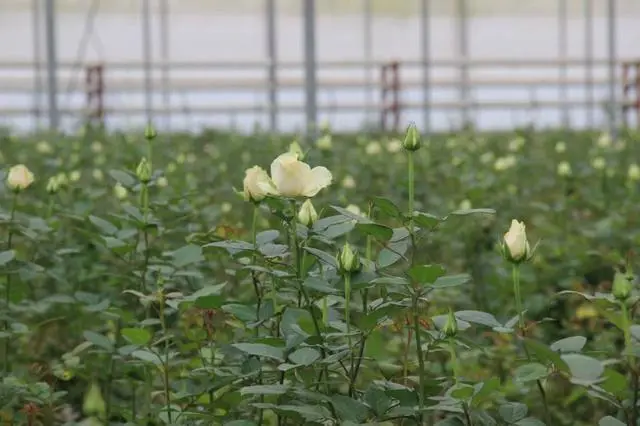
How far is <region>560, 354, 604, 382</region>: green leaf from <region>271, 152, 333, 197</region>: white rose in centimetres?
33

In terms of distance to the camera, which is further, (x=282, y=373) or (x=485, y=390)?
(x=282, y=373)

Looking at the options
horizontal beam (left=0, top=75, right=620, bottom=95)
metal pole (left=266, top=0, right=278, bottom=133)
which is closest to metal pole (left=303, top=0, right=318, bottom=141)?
metal pole (left=266, top=0, right=278, bottom=133)

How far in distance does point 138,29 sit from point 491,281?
11039 mm

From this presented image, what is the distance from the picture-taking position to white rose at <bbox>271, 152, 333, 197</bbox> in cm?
140

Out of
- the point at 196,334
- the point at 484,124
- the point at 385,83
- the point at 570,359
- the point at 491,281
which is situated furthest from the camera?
the point at 484,124

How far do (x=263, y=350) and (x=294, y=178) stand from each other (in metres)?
0.19

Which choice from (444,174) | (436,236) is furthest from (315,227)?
(444,174)

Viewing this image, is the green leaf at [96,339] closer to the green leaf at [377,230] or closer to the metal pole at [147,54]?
the green leaf at [377,230]

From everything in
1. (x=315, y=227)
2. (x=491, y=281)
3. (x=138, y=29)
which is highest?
(x=138, y=29)

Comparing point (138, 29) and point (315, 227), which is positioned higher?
point (138, 29)

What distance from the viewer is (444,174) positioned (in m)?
4.09

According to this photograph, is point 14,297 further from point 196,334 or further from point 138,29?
point 138,29

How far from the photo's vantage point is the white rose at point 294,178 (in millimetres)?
1400

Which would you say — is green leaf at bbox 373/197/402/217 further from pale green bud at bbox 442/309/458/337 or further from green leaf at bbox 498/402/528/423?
green leaf at bbox 498/402/528/423
